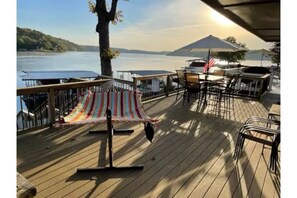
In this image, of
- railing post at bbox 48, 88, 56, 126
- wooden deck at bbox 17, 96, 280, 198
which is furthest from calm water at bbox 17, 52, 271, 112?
wooden deck at bbox 17, 96, 280, 198

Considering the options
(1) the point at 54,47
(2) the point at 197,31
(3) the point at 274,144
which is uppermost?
(1) the point at 54,47

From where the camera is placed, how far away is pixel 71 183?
252 cm

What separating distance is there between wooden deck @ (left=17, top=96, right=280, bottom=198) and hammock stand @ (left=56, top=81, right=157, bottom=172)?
0.26 metres

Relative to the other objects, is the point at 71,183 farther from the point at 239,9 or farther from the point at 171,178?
the point at 239,9

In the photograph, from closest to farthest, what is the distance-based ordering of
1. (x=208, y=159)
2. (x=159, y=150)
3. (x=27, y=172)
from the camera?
(x=27, y=172) < (x=208, y=159) < (x=159, y=150)

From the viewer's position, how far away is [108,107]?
3.36 meters

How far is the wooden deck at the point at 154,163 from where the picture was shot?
7.98 ft

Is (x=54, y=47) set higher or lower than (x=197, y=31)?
higher

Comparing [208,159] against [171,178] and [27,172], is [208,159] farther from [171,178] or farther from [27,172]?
[27,172]

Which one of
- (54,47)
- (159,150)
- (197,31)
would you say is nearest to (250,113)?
(159,150)

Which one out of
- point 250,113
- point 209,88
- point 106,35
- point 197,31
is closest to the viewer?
point 250,113

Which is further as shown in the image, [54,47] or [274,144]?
[54,47]

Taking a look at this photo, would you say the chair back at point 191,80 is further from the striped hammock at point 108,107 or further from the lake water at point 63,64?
the lake water at point 63,64
